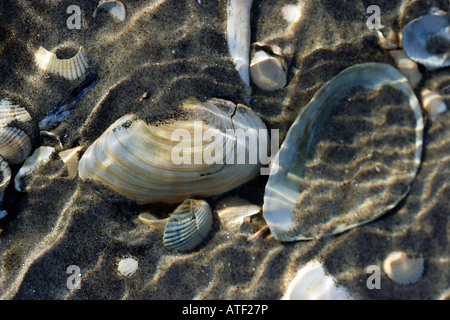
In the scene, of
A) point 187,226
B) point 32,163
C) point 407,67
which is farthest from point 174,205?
point 407,67

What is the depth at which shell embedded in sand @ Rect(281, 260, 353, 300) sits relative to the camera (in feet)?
9.21

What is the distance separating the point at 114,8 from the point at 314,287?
285 cm

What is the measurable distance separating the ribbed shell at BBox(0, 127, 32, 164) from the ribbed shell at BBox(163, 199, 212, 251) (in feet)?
4.52

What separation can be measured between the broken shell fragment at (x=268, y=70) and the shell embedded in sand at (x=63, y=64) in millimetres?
1444

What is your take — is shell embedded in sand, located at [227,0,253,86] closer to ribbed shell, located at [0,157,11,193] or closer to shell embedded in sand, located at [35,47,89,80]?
shell embedded in sand, located at [35,47,89,80]

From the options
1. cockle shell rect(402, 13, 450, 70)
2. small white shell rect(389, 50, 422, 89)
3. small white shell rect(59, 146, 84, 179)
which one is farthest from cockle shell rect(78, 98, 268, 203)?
cockle shell rect(402, 13, 450, 70)

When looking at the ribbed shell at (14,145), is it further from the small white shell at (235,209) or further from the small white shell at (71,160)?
the small white shell at (235,209)

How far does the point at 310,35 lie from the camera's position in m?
3.10

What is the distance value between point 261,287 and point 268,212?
0.60m

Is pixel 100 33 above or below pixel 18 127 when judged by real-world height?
above

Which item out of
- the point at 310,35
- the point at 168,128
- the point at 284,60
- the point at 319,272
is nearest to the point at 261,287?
the point at 319,272

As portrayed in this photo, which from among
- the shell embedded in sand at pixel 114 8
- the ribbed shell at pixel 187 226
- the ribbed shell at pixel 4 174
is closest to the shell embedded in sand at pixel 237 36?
the shell embedded in sand at pixel 114 8

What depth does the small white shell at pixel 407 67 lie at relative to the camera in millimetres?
3051
